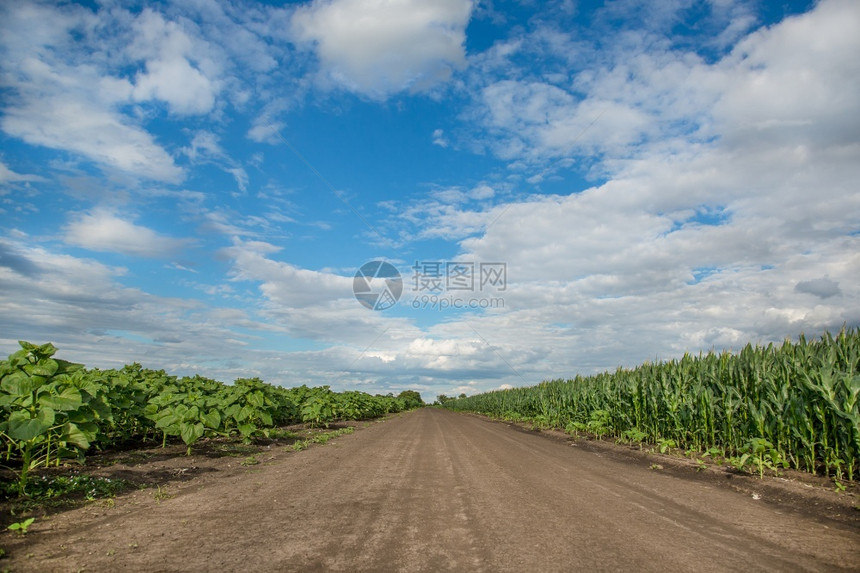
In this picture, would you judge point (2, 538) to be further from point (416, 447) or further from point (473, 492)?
point (416, 447)

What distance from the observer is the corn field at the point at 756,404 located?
8.48m

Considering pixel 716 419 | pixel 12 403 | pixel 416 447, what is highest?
pixel 12 403

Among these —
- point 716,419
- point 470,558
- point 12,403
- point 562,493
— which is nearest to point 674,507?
point 562,493

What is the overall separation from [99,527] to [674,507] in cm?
722

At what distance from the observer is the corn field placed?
848 centimetres

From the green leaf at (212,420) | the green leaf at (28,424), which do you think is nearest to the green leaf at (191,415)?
the green leaf at (212,420)

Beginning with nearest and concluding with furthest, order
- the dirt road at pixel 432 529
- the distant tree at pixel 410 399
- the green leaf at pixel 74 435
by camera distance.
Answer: the dirt road at pixel 432 529 → the green leaf at pixel 74 435 → the distant tree at pixel 410 399

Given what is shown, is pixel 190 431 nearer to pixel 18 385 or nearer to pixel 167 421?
pixel 167 421

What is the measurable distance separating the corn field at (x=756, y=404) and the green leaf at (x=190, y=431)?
36.0 feet

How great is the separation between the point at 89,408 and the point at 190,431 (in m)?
2.28

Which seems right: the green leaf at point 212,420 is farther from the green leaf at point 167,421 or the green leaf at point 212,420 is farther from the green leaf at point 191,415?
the green leaf at point 167,421

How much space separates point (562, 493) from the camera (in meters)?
7.01

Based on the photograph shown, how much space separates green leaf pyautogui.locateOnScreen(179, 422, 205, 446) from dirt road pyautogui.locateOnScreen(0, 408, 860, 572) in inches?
38.0

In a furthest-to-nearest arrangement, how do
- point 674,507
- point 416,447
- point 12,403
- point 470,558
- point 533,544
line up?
1. point 416,447
2. point 674,507
3. point 12,403
4. point 533,544
5. point 470,558
